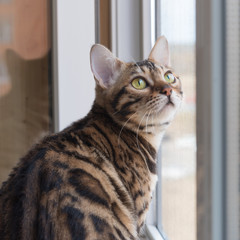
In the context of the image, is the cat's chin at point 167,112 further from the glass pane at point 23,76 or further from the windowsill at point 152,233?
the glass pane at point 23,76

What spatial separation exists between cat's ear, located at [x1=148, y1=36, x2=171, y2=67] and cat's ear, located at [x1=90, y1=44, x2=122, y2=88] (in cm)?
11

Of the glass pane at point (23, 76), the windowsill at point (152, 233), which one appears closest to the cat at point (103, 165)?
the windowsill at point (152, 233)

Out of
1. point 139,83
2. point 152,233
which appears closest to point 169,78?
point 139,83

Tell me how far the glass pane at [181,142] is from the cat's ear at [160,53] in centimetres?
6

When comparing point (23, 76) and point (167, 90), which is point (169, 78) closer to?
point (167, 90)

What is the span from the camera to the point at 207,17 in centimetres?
85

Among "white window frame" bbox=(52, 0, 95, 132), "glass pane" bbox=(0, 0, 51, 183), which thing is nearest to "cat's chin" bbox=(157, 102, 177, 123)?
"white window frame" bbox=(52, 0, 95, 132)

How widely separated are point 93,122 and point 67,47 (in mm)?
692

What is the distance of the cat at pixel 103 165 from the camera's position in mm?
945

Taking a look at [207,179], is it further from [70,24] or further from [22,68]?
[22,68]

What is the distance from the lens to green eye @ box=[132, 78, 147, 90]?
116 cm

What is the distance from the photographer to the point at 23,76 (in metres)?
1.95

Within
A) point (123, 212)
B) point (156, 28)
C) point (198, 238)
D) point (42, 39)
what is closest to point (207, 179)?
point (198, 238)

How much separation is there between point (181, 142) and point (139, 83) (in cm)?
31
